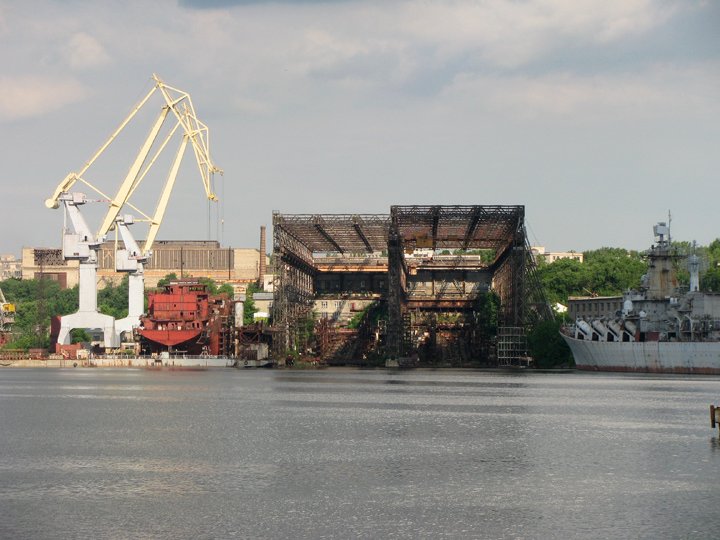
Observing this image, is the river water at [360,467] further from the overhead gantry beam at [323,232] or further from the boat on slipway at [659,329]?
the overhead gantry beam at [323,232]

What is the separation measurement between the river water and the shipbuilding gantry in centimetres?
Answer: 5087

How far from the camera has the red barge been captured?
5600 inches

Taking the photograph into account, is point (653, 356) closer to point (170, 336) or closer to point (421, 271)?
point (170, 336)

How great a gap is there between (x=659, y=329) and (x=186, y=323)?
65.8 meters

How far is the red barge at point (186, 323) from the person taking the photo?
467 feet

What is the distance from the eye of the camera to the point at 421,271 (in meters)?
178

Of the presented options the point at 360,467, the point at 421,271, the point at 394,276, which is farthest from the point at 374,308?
the point at 360,467

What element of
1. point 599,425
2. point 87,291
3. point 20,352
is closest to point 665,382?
point 599,425

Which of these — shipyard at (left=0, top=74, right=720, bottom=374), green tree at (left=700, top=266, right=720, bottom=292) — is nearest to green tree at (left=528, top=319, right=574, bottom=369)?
shipyard at (left=0, top=74, right=720, bottom=374)

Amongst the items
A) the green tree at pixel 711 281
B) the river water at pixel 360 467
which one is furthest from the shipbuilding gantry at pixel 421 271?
the river water at pixel 360 467

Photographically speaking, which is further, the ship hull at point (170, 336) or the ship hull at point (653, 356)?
the ship hull at point (170, 336)

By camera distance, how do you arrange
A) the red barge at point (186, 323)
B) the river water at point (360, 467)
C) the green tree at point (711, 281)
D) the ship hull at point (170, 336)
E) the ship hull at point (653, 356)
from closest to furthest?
the river water at point (360, 467), the ship hull at point (653, 356), the ship hull at point (170, 336), the red barge at point (186, 323), the green tree at point (711, 281)

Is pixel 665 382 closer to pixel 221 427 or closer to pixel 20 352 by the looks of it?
pixel 221 427

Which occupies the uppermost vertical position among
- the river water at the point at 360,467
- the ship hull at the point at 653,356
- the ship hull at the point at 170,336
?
the ship hull at the point at 170,336
